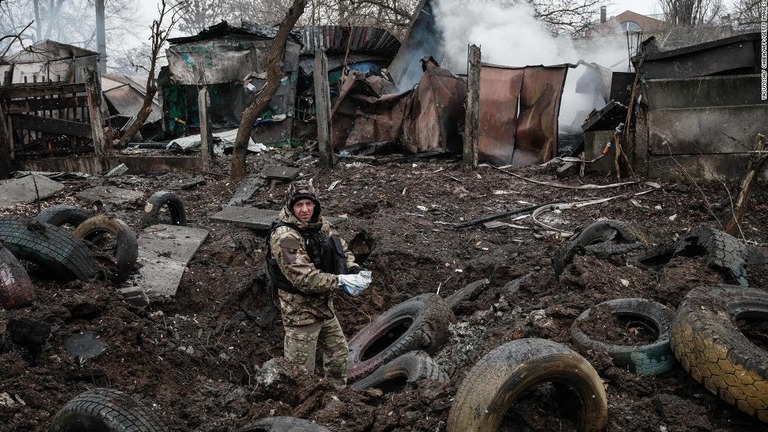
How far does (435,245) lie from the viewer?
7844 mm

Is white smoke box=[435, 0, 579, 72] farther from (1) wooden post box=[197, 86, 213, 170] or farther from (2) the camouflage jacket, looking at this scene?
(2) the camouflage jacket

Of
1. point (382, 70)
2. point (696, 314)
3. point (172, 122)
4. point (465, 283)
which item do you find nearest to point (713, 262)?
point (696, 314)

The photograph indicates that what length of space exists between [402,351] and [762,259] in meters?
3.37

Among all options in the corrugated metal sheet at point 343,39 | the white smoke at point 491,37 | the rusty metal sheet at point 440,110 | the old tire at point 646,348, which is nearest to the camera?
the old tire at point 646,348

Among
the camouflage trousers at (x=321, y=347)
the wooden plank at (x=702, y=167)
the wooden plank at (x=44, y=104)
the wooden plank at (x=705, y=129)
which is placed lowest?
the camouflage trousers at (x=321, y=347)

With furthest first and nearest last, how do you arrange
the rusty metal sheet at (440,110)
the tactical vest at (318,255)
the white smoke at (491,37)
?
the white smoke at (491,37) → the rusty metal sheet at (440,110) → the tactical vest at (318,255)

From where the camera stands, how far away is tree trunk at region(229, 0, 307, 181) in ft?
37.0

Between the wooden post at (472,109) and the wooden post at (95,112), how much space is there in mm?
7269

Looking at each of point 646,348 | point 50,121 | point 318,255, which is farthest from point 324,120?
point 646,348

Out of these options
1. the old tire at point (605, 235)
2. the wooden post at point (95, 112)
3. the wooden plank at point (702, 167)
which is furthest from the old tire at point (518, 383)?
the wooden post at point (95, 112)

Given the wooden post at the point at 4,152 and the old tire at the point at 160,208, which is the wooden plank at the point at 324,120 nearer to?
the old tire at the point at 160,208

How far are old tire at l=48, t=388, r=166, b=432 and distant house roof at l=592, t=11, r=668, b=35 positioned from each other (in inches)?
1092

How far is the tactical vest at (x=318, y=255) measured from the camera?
187 inches

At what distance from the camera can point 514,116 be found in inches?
485
